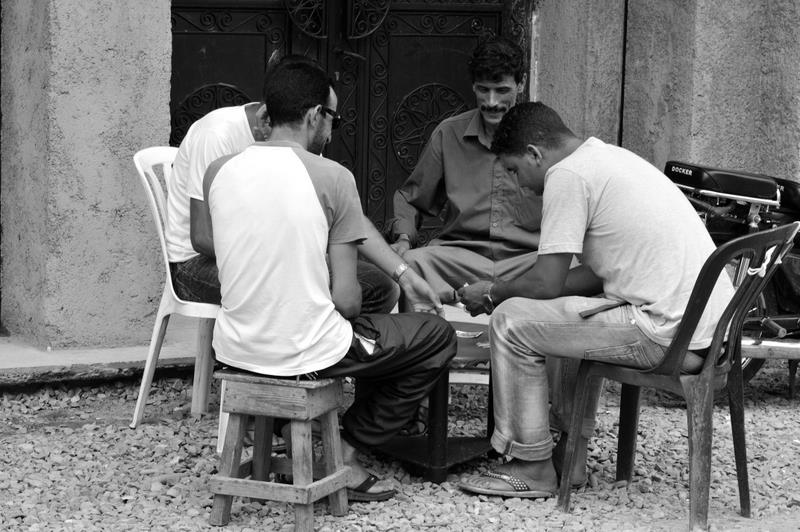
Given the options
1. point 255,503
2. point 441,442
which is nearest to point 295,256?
point 255,503

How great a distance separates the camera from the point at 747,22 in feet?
A: 22.0

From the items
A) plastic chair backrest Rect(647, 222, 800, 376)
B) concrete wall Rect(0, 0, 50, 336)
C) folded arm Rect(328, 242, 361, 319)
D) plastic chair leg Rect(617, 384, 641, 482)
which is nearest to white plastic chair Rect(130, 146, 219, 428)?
concrete wall Rect(0, 0, 50, 336)

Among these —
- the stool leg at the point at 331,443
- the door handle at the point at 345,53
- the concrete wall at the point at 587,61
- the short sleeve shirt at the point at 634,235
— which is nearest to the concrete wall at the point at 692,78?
the concrete wall at the point at 587,61

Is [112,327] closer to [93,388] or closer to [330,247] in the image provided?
[93,388]

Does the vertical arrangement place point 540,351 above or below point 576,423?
above

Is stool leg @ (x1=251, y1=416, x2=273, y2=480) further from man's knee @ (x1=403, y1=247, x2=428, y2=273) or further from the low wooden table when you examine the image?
man's knee @ (x1=403, y1=247, x2=428, y2=273)

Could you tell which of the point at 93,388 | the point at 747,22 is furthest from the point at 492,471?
the point at 747,22

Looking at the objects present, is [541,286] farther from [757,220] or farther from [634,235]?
[757,220]

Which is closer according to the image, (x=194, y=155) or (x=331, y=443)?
(x=331, y=443)

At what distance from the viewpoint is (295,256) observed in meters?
3.90

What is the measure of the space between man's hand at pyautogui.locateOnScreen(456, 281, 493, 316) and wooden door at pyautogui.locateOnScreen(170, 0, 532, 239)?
8.04ft

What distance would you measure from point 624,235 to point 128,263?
2.56m

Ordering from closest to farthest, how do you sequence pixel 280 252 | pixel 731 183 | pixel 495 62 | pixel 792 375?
pixel 280 252 < pixel 495 62 < pixel 731 183 < pixel 792 375

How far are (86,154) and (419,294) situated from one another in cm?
187
